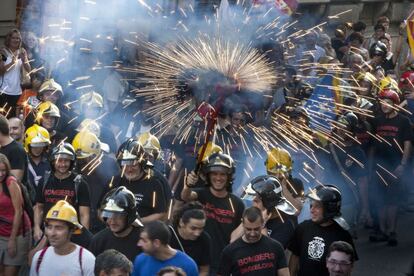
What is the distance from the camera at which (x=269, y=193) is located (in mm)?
11859

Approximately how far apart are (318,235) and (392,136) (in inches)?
181

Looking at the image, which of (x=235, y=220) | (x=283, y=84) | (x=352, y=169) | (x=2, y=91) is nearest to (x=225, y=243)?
(x=235, y=220)

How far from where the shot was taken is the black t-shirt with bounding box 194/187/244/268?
12.3 meters

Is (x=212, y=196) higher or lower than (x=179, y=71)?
lower

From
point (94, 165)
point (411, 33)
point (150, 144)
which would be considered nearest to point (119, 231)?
point (94, 165)

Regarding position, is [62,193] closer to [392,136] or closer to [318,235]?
[318,235]

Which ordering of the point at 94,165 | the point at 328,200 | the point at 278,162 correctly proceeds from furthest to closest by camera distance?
the point at 94,165 → the point at 278,162 → the point at 328,200

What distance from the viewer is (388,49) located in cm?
1967

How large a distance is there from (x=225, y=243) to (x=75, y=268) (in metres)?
1.86

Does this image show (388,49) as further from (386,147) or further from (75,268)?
(75,268)

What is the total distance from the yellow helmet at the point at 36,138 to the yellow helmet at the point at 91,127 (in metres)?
0.67

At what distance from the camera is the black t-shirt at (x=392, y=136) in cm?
1581

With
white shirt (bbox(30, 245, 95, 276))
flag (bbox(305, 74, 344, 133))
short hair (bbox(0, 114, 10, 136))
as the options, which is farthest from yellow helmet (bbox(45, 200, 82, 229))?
flag (bbox(305, 74, 344, 133))

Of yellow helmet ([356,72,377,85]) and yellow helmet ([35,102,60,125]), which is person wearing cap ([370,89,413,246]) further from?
yellow helmet ([35,102,60,125])
